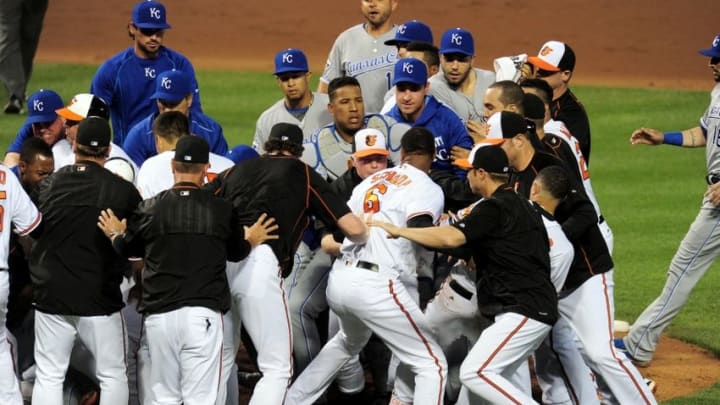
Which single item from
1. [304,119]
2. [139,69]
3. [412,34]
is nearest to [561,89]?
[412,34]

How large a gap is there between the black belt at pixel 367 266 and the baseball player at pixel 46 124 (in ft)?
6.54

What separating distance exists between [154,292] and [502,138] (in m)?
1.94

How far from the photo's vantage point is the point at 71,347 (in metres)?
6.12

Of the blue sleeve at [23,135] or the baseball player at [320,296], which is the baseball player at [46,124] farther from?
the baseball player at [320,296]

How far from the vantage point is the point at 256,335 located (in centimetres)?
616

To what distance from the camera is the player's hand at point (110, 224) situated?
5973mm

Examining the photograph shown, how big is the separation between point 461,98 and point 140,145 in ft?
6.81

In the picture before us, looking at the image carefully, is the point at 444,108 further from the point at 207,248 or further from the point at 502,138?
the point at 207,248

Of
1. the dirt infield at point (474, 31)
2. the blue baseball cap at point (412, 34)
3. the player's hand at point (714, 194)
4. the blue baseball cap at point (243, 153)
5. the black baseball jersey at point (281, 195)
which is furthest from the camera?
the dirt infield at point (474, 31)

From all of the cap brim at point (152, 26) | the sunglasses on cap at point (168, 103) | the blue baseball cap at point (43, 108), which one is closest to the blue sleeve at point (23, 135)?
the blue baseball cap at point (43, 108)

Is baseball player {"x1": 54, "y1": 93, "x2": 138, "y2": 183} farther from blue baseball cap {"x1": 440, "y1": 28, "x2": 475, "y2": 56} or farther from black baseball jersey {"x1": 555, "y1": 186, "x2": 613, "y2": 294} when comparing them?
black baseball jersey {"x1": 555, "y1": 186, "x2": 613, "y2": 294}

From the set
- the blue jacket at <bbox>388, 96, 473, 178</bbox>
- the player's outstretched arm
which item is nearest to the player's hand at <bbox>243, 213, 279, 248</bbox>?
the blue jacket at <bbox>388, 96, 473, 178</bbox>

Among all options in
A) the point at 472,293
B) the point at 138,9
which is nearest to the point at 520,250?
the point at 472,293

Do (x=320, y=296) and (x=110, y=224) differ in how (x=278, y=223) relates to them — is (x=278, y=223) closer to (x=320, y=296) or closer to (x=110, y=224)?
(x=110, y=224)
